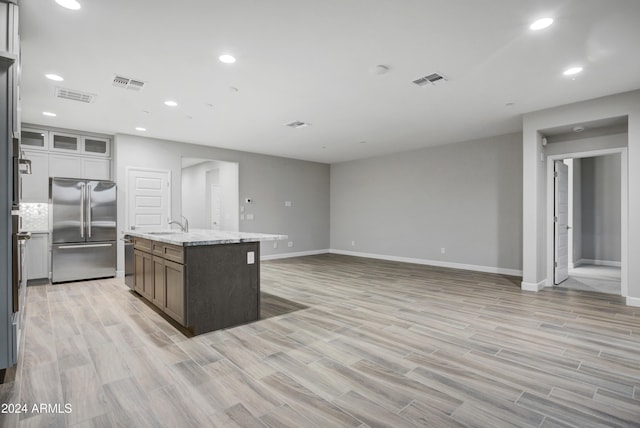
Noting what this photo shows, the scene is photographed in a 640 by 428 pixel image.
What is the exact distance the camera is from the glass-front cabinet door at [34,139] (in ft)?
18.4

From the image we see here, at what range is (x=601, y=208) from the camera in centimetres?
758

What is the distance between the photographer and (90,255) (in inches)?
227

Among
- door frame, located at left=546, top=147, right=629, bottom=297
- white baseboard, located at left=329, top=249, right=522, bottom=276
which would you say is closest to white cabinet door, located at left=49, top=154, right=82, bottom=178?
white baseboard, located at left=329, top=249, right=522, bottom=276

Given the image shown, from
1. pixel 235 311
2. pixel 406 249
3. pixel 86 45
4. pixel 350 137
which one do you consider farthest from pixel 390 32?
pixel 406 249

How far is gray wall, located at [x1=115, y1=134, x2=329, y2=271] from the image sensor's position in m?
6.39

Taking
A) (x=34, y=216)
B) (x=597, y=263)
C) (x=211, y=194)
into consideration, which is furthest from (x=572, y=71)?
(x=211, y=194)

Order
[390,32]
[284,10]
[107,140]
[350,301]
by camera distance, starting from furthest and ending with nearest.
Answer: [107,140] < [350,301] < [390,32] < [284,10]

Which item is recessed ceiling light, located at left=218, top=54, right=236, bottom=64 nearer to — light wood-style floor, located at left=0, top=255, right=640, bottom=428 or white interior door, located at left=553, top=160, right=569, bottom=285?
light wood-style floor, located at left=0, top=255, right=640, bottom=428

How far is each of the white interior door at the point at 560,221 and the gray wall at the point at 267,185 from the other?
5901 mm

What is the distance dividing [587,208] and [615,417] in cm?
771

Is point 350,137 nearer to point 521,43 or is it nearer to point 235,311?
point 521,43

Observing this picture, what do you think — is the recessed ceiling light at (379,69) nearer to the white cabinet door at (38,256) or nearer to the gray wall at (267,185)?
the gray wall at (267,185)

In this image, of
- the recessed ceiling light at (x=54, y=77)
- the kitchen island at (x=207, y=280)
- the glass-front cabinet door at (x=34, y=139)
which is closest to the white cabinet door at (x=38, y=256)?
the glass-front cabinet door at (x=34, y=139)

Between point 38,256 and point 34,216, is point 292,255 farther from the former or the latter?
point 34,216
